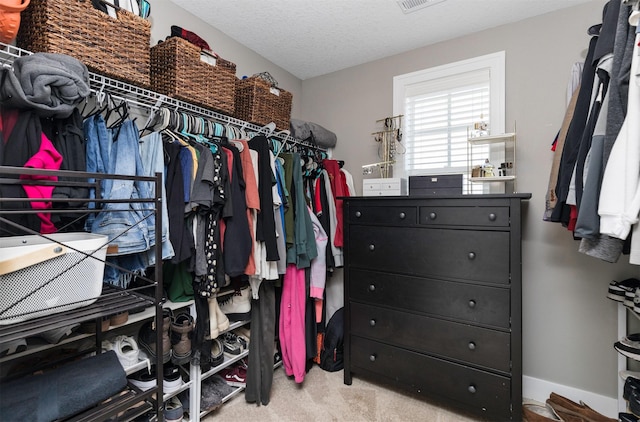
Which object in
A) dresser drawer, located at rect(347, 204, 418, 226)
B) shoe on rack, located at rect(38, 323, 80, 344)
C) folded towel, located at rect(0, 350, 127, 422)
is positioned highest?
dresser drawer, located at rect(347, 204, 418, 226)

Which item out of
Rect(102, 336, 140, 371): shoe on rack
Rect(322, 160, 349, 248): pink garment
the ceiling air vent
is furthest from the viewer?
Rect(322, 160, 349, 248): pink garment

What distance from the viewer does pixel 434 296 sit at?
1.77 meters

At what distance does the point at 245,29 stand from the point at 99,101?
1.23 meters

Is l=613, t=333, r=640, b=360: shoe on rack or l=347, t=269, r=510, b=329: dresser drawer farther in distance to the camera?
l=347, t=269, r=510, b=329: dresser drawer

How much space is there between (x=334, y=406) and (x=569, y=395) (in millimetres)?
1480

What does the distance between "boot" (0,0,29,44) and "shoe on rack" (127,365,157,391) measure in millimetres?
1440

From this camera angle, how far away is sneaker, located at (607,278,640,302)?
1.61 metres

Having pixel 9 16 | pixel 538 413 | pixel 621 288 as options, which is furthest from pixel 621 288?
pixel 9 16

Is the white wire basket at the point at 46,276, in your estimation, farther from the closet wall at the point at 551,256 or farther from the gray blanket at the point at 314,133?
the closet wall at the point at 551,256

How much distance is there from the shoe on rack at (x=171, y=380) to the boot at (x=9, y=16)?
1.50 metres

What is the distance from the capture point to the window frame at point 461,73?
2.13 metres

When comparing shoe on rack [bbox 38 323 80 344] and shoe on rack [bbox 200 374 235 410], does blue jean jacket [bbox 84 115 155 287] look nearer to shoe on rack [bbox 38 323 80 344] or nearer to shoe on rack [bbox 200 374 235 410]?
shoe on rack [bbox 38 323 80 344]

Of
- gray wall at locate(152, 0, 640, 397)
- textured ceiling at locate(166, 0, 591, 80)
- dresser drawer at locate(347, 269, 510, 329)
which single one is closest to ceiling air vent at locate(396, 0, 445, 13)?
textured ceiling at locate(166, 0, 591, 80)

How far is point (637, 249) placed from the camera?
95 centimetres
